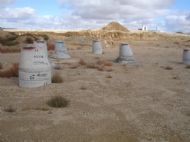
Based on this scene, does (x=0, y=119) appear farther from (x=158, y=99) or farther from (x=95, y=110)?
(x=158, y=99)

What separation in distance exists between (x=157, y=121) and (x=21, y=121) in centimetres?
298

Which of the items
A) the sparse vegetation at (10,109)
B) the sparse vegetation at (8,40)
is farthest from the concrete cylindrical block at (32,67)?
the sparse vegetation at (8,40)

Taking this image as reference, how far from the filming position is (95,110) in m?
8.88

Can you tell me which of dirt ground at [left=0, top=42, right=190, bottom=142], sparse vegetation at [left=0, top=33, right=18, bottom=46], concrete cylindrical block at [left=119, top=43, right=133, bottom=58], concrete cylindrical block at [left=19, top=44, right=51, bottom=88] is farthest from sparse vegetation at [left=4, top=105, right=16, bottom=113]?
sparse vegetation at [left=0, top=33, right=18, bottom=46]

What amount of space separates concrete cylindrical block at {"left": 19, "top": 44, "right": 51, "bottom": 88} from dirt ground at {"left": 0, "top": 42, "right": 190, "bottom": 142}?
0.36 m

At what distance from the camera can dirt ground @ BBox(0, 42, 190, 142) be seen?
698 centimetres

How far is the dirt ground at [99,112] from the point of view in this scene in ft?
22.9

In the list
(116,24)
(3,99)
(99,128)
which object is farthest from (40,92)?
(116,24)

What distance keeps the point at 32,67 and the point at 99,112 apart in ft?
12.1

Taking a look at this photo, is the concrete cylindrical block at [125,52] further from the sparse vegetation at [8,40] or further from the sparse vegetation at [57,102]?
the sparse vegetation at [8,40]

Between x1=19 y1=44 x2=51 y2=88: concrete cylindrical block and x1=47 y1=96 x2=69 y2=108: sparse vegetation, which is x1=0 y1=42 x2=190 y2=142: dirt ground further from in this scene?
x1=19 y1=44 x2=51 y2=88: concrete cylindrical block

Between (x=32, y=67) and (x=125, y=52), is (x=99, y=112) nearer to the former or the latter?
(x=32, y=67)

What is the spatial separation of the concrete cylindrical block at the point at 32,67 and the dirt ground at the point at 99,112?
1.19 feet

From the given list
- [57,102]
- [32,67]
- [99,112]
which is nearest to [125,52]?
[32,67]
